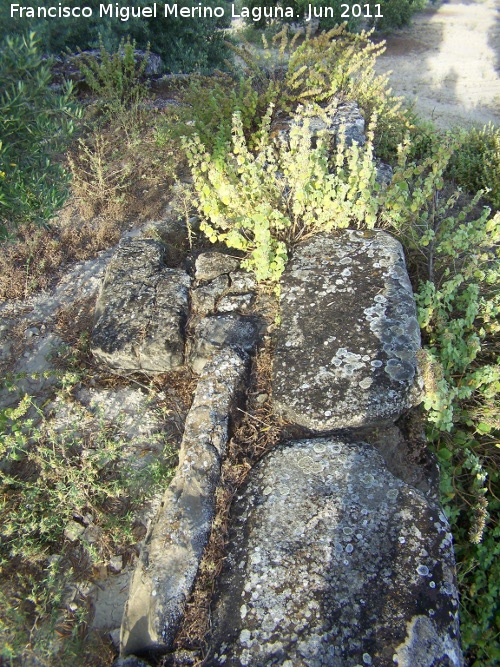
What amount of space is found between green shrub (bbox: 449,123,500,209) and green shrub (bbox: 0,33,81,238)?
4.84 meters

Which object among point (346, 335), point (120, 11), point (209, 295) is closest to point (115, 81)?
point (120, 11)

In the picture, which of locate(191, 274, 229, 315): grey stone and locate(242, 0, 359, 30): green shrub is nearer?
locate(191, 274, 229, 315): grey stone

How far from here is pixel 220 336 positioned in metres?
3.41

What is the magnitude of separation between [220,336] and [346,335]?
0.96 metres

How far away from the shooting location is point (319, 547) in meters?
2.18

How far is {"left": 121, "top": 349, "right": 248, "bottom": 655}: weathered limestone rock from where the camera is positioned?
2.27 m

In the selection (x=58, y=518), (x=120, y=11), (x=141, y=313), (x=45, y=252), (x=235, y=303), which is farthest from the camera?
(x=120, y=11)

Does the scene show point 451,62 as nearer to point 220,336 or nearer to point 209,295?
point 209,295

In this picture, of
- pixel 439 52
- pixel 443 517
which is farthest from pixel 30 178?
pixel 439 52

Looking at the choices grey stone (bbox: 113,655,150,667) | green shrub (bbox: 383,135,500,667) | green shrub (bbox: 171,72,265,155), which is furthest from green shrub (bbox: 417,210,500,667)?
green shrub (bbox: 171,72,265,155)

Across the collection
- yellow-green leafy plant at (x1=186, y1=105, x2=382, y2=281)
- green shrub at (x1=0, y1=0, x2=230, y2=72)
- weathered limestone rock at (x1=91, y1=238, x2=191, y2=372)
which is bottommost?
weathered limestone rock at (x1=91, y1=238, x2=191, y2=372)

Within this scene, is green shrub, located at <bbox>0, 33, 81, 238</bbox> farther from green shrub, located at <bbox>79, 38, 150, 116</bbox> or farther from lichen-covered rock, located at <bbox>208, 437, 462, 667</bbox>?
green shrub, located at <bbox>79, 38, 150, 116</bbox>

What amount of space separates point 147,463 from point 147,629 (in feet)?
3.81

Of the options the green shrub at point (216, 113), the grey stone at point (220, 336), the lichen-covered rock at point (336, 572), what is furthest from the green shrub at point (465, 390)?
the green shrub at point (216, 113)
